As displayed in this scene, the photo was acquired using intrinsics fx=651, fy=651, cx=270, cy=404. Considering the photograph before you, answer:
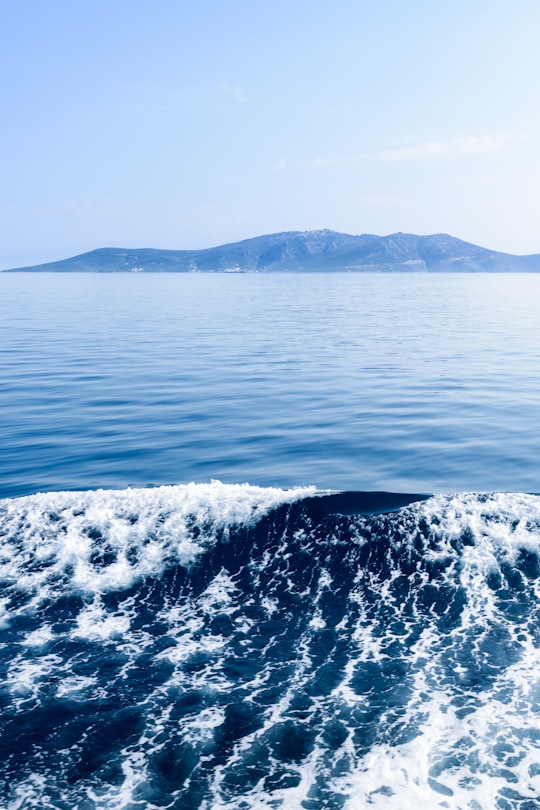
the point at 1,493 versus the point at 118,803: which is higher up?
the point at 1,493

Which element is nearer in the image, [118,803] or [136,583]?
[118,803]

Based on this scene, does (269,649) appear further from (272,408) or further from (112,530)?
(272,408)

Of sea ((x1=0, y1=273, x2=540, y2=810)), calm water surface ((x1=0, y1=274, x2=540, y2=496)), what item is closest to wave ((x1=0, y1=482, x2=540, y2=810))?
sea ((x1=0, y1=273, x2=540, y2=810))

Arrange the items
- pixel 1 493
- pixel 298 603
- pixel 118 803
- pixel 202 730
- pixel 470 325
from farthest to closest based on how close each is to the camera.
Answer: pixel 470 325 < pixel 1 493 < pixel 298 603 < pixel 202 730 < pixel 118 803

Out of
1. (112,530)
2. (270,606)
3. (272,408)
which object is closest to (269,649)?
(270,606)

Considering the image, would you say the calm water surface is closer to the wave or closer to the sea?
the sea

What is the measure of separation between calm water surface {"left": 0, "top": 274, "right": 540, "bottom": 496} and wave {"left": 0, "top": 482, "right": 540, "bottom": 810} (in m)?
3.22

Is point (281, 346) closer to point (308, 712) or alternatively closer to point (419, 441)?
point (419, 441)

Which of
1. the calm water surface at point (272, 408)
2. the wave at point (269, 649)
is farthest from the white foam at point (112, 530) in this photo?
the calm water surface at point (272, 408)

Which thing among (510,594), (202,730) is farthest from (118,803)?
(510,594)

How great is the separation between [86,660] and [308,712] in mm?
4104

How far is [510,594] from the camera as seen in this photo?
527 inches

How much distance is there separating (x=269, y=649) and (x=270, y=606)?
153 centimetres

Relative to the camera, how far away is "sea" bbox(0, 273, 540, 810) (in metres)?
9.01
